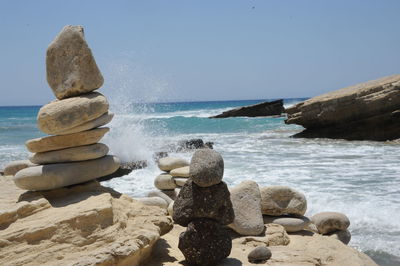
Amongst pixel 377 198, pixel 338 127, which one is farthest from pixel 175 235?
pixel 338 127

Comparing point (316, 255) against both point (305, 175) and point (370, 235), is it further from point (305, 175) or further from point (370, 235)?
point (305, 175)

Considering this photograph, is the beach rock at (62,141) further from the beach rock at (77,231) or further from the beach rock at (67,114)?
the beach rock at (77,231)

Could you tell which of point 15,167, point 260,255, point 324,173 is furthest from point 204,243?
point 324,173

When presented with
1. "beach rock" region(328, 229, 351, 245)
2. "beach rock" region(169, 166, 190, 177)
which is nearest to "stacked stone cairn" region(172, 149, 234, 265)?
"beach rock" region(328, 229, 351, 245)

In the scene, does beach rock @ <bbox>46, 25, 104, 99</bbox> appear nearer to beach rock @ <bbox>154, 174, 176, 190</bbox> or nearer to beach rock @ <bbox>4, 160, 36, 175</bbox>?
beach rock @ <bbox>154, 174, 176, 190</bbox>

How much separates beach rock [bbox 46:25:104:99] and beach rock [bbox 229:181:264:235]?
7.60ft

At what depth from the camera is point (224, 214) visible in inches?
190

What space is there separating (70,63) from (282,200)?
332 cm

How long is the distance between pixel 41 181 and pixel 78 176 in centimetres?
42

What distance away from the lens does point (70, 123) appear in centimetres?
518

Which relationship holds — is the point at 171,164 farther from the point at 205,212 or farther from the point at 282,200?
the point at 205,212

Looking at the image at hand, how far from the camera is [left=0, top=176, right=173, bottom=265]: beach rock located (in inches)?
160

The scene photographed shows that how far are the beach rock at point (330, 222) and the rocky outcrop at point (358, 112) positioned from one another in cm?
1251

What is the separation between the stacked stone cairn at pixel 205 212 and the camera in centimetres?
467
